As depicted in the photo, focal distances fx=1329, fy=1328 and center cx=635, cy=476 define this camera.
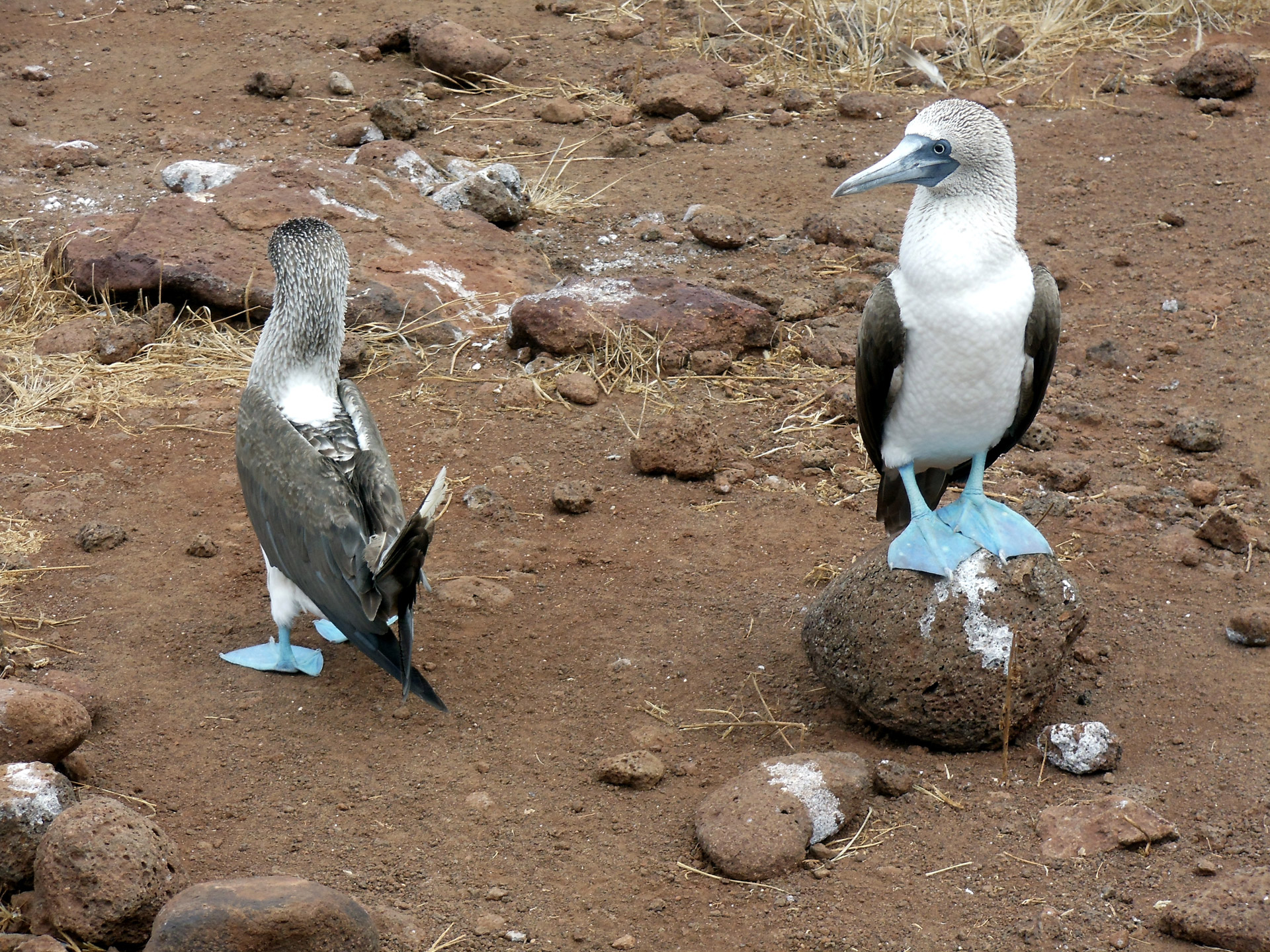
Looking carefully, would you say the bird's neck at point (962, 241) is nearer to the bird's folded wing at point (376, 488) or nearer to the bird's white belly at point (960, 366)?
the bird's white belly at point (960, 366)

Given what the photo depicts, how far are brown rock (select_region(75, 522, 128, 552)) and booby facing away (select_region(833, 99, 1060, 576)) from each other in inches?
117

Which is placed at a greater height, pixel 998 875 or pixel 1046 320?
pixel 1046 320

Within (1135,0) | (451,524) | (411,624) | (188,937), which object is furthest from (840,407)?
(1135,0)

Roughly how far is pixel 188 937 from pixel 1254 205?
24.0 feet

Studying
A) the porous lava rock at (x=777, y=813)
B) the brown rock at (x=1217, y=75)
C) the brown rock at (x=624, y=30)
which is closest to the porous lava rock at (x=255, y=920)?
the porous lava rock at (x=777, y=813)

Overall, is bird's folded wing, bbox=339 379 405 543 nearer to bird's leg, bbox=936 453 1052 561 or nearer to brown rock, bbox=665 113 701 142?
bird's leg, bbox=936 453 1052 561

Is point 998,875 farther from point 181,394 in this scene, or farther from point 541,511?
point 181,394

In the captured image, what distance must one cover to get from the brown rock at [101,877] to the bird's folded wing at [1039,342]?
2749 mm

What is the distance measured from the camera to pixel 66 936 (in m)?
3.16

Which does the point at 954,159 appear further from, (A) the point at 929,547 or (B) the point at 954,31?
(B) the point at 954,31

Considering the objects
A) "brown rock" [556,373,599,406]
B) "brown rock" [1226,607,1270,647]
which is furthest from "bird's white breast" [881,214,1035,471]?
"brown rock" [556,373,599,406]

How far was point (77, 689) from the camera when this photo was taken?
416cm

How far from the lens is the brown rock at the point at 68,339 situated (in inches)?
264

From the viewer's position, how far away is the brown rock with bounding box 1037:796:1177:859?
3.58 meters
